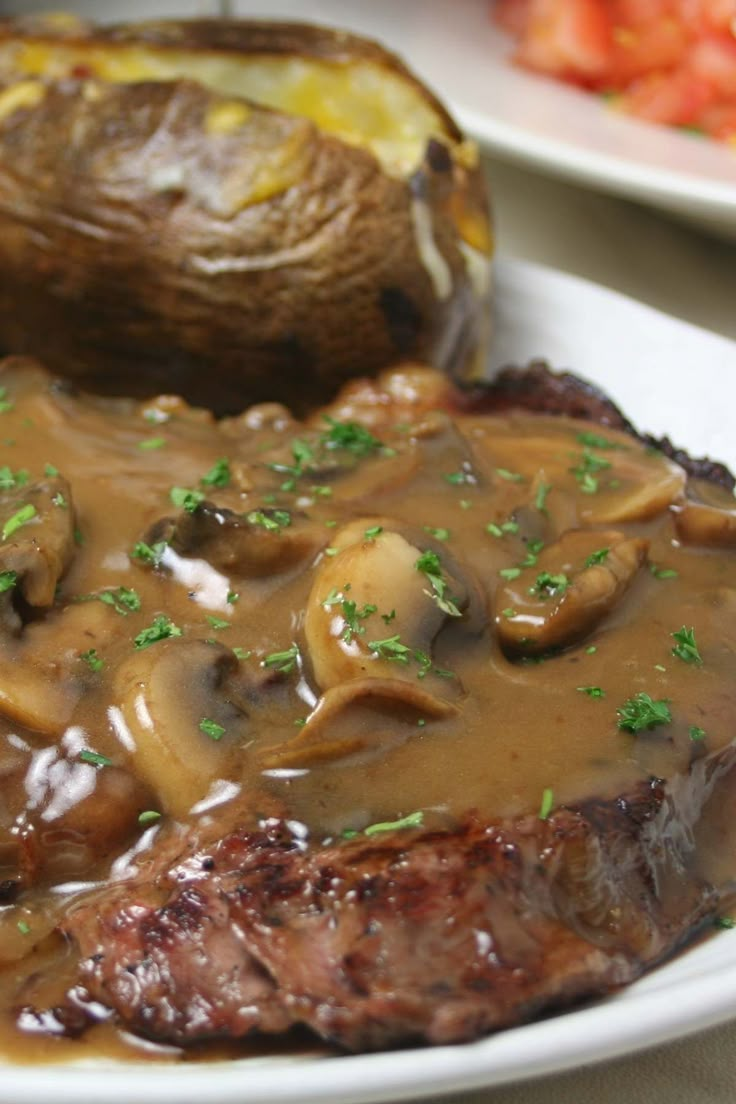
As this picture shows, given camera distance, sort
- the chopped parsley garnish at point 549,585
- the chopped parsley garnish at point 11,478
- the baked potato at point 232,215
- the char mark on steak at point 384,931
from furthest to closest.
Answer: the baked potato at point 232,215
the chopped parsley garnish at point 11,478
the chopped parsley garnish at point 549,585
the char mark on steak at point 384,931

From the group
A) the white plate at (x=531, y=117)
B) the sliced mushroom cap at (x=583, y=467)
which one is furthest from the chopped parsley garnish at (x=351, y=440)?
the white plate at (x=531, y=117)

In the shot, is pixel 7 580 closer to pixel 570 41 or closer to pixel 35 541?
pixel 35 541

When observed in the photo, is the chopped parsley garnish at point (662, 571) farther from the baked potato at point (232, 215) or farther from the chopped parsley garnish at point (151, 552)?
the baked potato at point (232, 215)

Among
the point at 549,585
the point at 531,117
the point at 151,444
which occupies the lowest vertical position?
the point at 531,117

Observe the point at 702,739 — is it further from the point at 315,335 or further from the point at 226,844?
the point at 315,335

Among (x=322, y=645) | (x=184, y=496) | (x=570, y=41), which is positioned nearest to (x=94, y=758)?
(x=322, y=645)

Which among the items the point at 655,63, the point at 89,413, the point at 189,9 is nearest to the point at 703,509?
the point at 89,413
